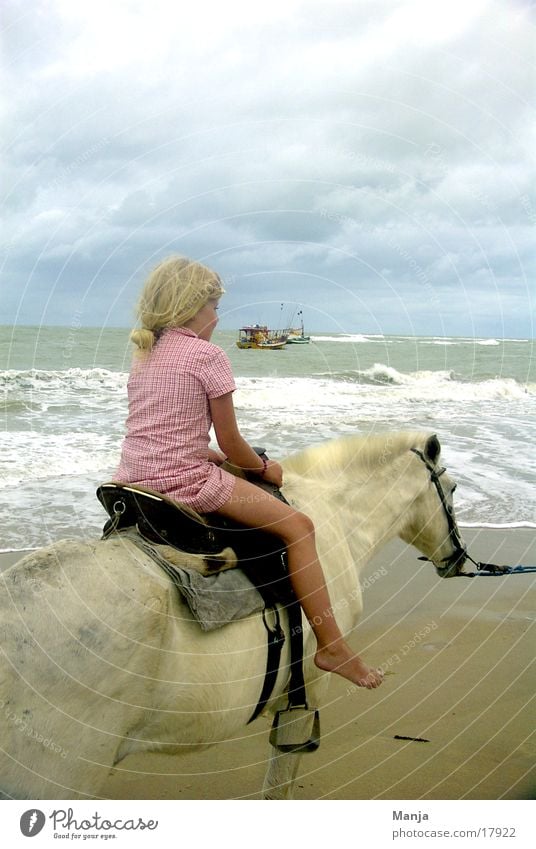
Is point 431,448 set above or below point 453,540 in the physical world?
above

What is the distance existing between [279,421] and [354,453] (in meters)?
10.1

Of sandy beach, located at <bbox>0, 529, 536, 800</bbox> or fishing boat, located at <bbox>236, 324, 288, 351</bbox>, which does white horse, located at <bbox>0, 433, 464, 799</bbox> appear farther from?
fishing boat, located at <bbox>236, 324, 288, 351</bbox>

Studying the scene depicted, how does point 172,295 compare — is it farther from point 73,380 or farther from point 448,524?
point 73,380

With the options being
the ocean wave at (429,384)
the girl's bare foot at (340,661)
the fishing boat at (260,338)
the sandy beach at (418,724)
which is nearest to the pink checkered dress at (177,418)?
the girl's bare foot at (340,661)

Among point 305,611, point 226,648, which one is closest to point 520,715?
point 305,611

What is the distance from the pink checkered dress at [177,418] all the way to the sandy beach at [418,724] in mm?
2190

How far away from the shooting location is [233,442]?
329 centimetres

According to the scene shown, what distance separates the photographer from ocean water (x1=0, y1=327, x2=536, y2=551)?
9.21 meters

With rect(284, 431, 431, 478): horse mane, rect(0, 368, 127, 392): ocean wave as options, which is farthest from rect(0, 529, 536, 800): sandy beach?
rect(0, 368, 127, 392): ocean wave

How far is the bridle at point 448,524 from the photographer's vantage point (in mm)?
4373

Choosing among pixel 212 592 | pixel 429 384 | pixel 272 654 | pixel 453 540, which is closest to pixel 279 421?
pixel 453 540

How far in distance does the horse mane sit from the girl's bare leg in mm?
784

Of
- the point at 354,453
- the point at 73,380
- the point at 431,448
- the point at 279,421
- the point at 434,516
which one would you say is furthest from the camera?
the point at 73,380
